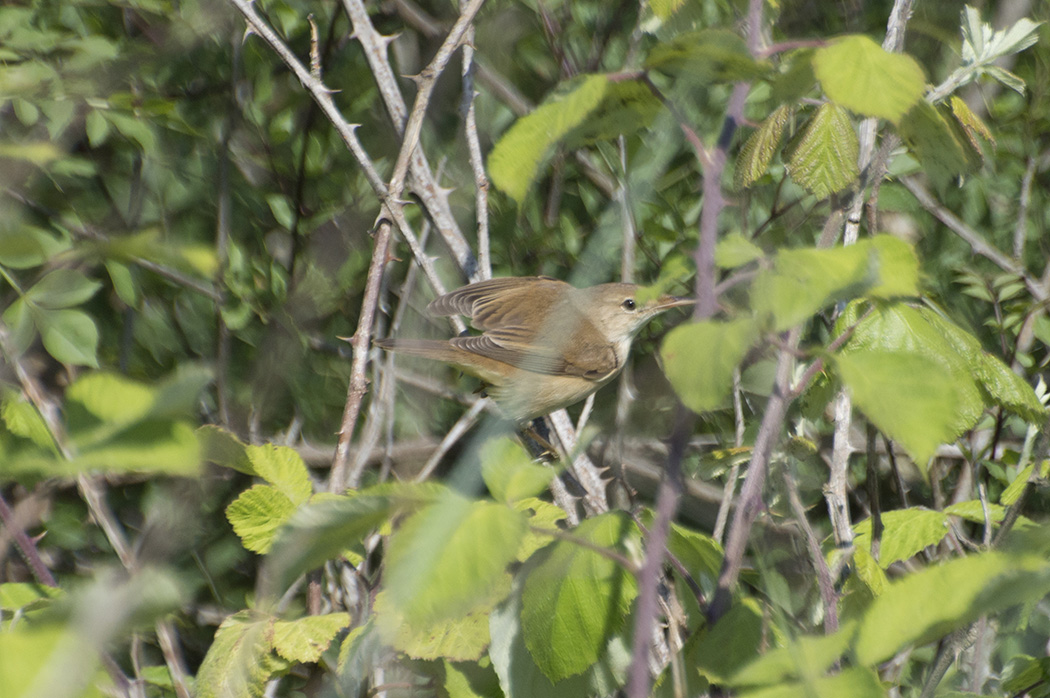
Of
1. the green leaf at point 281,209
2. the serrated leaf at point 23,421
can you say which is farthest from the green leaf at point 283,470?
the green leaf at point 281,209

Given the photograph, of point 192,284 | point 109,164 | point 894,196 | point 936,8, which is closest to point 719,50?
point 894,196

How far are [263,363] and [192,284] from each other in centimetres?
37

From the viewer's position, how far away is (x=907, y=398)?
2.78ft

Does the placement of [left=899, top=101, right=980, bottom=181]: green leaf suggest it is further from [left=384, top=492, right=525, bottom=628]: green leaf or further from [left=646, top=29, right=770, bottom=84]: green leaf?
[left=384, top=492, right=525, bottom=628]: green leaf

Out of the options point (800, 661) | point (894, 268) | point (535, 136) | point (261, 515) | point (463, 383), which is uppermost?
point (535, 136)

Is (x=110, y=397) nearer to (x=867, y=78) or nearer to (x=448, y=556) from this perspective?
(x=448, y=556)

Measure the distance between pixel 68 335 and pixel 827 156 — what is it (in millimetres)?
1704

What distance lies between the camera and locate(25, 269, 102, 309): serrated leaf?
1.94 metres

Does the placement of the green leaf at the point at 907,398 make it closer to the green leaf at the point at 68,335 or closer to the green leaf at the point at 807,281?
the green leaf at the point at 807,281

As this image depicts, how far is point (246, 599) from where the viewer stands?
305 cm

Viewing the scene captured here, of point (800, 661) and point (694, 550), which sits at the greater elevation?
point (800, 661)

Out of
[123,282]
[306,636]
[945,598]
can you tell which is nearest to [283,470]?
[306,636]

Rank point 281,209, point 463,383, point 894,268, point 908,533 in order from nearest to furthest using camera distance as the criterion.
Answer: point 894,268
point 908,533
point 281,209
point 463,383

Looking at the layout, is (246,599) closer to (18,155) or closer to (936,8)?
(18,155)
